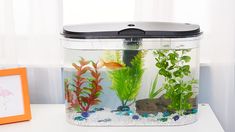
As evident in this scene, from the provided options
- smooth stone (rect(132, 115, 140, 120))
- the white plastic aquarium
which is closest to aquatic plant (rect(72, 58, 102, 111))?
the white plastic aquarium

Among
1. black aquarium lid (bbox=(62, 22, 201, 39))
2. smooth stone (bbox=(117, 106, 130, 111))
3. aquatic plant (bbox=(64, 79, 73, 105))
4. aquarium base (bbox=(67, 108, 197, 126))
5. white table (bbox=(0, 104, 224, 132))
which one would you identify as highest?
black aquarium lid (bbox=(62, 22, 201, 39))

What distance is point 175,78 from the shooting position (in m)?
1.26

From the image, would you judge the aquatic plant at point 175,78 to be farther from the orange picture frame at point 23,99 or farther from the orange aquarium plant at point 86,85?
the orange picture frame at point 23,99

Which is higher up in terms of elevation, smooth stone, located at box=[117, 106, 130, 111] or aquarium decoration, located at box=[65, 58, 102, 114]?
aquarium decoration, located at box=[65, 58, 102, 114]

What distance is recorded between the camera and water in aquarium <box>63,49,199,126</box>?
1.25m

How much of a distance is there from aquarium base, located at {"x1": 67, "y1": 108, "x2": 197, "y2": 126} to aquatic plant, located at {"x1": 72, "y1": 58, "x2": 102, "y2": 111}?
0.03 m

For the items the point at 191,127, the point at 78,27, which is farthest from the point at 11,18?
the point at 191,127

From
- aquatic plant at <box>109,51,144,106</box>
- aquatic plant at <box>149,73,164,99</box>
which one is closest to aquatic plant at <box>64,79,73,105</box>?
aquatic plant at <box>109,51,144,106</box>

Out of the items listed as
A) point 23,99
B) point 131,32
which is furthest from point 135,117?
point 23,99

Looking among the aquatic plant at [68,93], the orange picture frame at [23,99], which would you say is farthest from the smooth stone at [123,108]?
the orange picture frame at [23,99]

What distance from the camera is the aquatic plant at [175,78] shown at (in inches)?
49.1

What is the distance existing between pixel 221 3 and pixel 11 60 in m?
0.74

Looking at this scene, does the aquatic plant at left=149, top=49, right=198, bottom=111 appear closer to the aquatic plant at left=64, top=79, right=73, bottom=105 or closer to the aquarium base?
the aquarium base

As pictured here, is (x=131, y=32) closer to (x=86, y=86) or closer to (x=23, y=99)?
(x=86, y=86)
